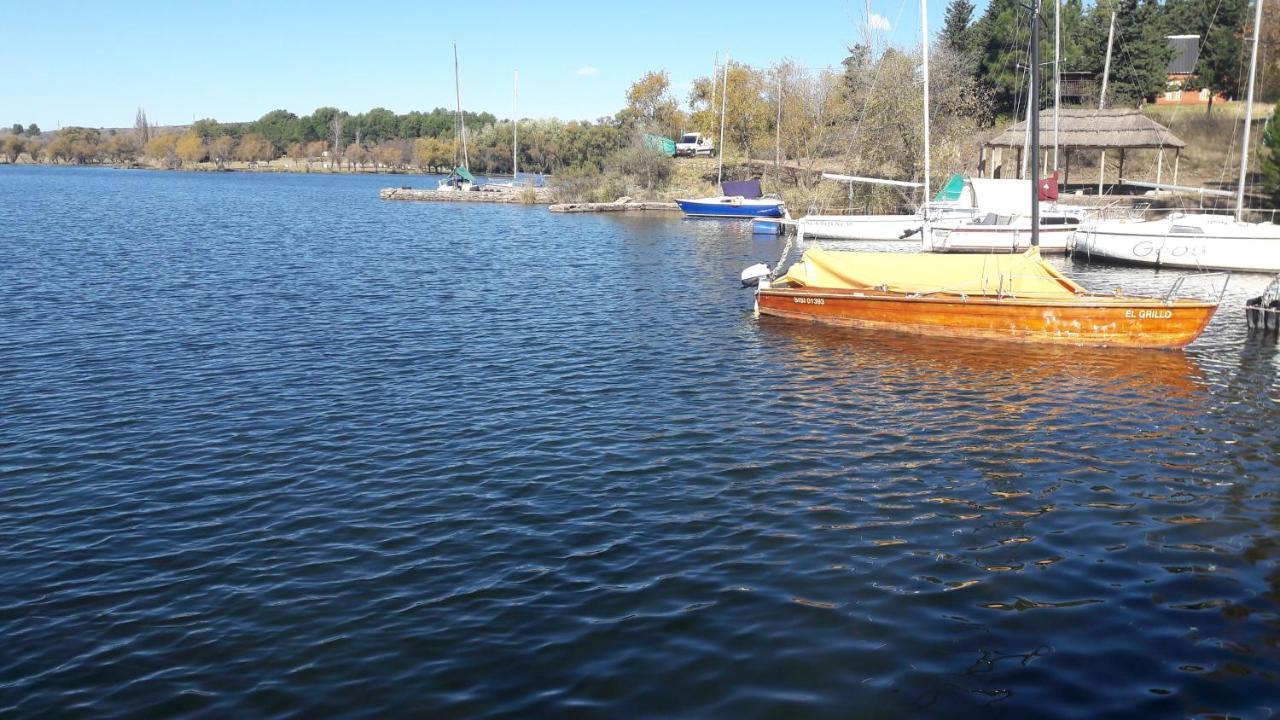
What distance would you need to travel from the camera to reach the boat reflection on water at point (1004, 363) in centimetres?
2023

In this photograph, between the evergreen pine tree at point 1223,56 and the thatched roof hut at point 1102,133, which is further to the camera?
the evergreen pine tree at point 1223,56

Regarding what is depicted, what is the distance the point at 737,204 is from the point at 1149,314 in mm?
48156

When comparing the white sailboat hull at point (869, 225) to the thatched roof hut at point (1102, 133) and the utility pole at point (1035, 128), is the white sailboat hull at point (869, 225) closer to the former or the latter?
the thatched roof hut at point (1102, 133)

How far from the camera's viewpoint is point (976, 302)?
961 inches

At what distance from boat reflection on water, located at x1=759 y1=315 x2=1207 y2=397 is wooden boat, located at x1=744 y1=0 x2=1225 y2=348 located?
1.18 ft

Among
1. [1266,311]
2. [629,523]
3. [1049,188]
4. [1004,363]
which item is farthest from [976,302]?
[1049,188]

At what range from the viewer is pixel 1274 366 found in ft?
72.7

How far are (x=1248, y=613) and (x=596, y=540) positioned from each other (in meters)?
7.49

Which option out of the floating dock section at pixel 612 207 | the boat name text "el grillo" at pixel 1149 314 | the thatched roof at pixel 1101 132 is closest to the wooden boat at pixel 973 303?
the boat name text "el grillo" at pixel 1149 314

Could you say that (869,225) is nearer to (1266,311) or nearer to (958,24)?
(1266,311)

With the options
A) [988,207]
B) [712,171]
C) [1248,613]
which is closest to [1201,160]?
[988,207]

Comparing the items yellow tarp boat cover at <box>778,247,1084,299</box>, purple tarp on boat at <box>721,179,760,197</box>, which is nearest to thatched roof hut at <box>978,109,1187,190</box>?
purple tarp on boat at <box>721,179,760,197</box>

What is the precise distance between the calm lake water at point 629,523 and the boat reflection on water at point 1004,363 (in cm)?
13

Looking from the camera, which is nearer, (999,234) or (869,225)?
(999,234)
